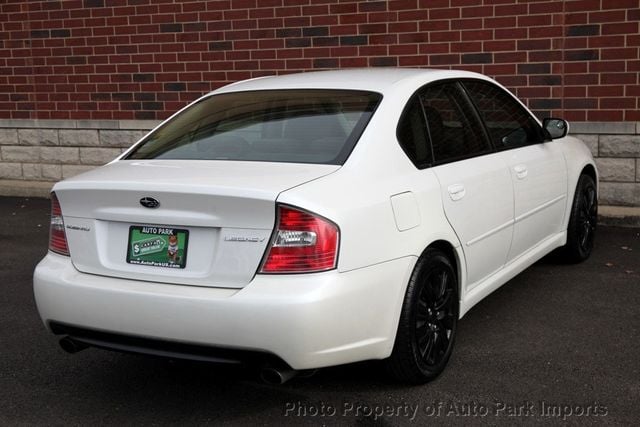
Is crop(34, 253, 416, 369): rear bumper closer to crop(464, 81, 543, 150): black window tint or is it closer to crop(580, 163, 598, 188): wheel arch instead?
crop(464, 81, 543, 150): black window tint

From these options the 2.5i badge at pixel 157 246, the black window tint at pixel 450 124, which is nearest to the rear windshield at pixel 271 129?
the black window tint at pixel 450 124

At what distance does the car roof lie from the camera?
4317mm

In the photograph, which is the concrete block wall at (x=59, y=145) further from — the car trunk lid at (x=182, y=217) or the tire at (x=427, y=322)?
the tire at (x=427, y=322)

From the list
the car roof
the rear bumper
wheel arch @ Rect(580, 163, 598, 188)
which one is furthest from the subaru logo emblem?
wheel arch @ Rect(580, 163, 598, 188)

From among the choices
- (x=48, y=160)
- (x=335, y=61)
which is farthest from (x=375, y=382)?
(x=48, y=160)

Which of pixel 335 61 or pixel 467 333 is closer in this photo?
pixel 467 333

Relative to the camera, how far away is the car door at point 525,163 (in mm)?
4898

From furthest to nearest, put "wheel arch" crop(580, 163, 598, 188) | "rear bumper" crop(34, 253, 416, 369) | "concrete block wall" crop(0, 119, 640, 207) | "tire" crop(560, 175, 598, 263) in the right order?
"concrete block wall" crop(0, 119, 640, 207)
"wheel arch" crop(580, 163, 598, 188)
"tire" crop(560, 175, 598, 263)
"rear bumper" crop(34, 253, 416, 369)

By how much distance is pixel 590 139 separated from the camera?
7871 millimetres

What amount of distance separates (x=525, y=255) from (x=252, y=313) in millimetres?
2487

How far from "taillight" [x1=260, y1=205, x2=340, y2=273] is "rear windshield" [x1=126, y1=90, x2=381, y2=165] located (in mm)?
Answer: 493

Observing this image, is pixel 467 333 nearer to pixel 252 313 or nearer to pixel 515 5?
pixel 252 313

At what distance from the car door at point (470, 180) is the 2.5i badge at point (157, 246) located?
133 centimetres

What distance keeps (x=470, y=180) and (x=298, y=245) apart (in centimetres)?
141
